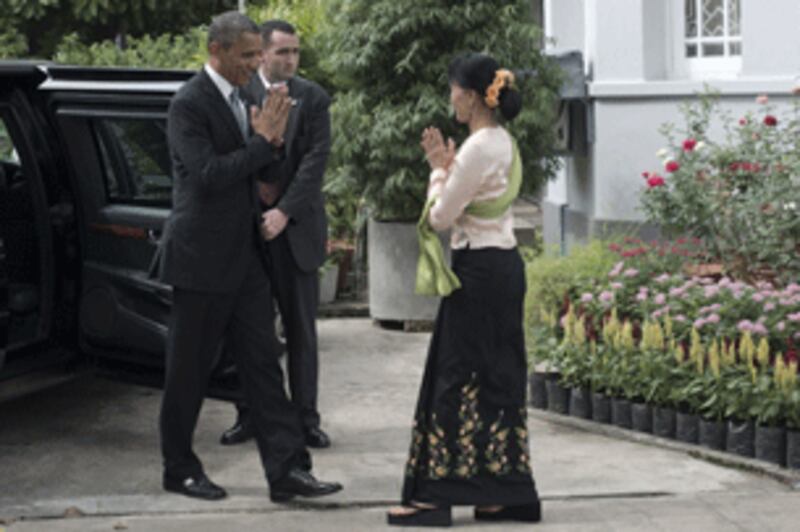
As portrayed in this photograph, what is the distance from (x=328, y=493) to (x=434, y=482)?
0.65m

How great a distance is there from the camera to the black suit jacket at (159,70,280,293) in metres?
7.14

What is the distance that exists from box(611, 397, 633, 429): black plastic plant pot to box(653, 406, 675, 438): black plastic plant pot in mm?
185

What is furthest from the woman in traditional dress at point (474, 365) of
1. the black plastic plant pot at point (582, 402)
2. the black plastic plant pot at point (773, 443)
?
the black plastic plant pot at point (582, 402)

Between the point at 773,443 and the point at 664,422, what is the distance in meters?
0.65

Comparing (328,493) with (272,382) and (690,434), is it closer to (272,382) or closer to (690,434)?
(272,382)

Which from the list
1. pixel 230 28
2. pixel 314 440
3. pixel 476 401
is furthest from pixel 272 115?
pixel 314 440

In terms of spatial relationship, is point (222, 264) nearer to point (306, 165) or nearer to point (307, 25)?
point (306, 165)

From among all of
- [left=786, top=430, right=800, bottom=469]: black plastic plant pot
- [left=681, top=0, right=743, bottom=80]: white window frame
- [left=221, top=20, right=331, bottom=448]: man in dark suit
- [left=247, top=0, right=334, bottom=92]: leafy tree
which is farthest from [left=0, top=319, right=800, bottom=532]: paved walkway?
[left=247, top=0, right=334, bottom=92]: leafy tree

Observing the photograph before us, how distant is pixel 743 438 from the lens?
26.4 ft

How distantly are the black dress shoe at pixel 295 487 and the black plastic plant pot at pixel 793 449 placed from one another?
2.09 m

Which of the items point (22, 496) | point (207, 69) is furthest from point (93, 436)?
point (207, 69)

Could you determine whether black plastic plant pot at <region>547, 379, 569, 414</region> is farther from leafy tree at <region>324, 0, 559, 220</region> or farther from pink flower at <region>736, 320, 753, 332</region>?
leafy tree at <region>324, 0, 559, 220</region>

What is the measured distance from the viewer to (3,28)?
20.6 m

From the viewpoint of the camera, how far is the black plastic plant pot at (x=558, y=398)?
9.04 m
